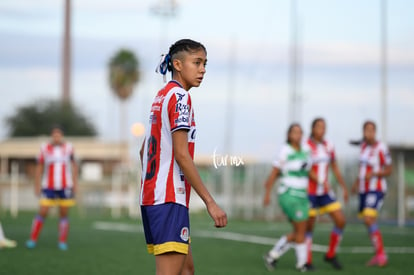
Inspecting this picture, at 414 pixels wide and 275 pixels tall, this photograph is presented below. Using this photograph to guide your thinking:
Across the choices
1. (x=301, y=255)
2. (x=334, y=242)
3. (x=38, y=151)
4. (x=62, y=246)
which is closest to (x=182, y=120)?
(x=301, y=255)

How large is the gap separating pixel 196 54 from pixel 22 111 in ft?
280

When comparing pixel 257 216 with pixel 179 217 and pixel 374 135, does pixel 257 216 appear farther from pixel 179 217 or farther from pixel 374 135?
pixel 179 217

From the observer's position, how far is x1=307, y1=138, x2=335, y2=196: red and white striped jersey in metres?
15.5

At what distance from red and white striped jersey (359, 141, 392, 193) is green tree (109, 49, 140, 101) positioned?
74439 millimetres

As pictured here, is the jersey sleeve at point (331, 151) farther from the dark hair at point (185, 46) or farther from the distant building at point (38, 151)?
the distant building at point (38, 151)

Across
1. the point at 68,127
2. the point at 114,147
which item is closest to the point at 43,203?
the point at 114,147

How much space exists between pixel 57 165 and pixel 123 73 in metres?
71.3

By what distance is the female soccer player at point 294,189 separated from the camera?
47.0 ft

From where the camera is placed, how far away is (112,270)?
13703 mm

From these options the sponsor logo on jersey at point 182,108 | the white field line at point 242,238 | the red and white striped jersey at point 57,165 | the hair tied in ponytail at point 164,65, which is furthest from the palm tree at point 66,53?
the sponsor logo on jersey at point 182,108

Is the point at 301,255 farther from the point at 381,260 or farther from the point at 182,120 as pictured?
the point at 182,120

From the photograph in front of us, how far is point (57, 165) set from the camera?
18938 mm

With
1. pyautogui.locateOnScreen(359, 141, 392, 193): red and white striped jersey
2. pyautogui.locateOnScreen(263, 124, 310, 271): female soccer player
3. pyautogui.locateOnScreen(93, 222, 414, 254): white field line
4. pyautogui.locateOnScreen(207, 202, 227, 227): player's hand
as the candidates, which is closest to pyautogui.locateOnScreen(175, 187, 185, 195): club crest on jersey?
pyautogui.locateOnScreen(207, 202, 227, 227): player's hand

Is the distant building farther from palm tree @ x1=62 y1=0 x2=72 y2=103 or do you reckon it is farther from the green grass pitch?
the green grass pitch
